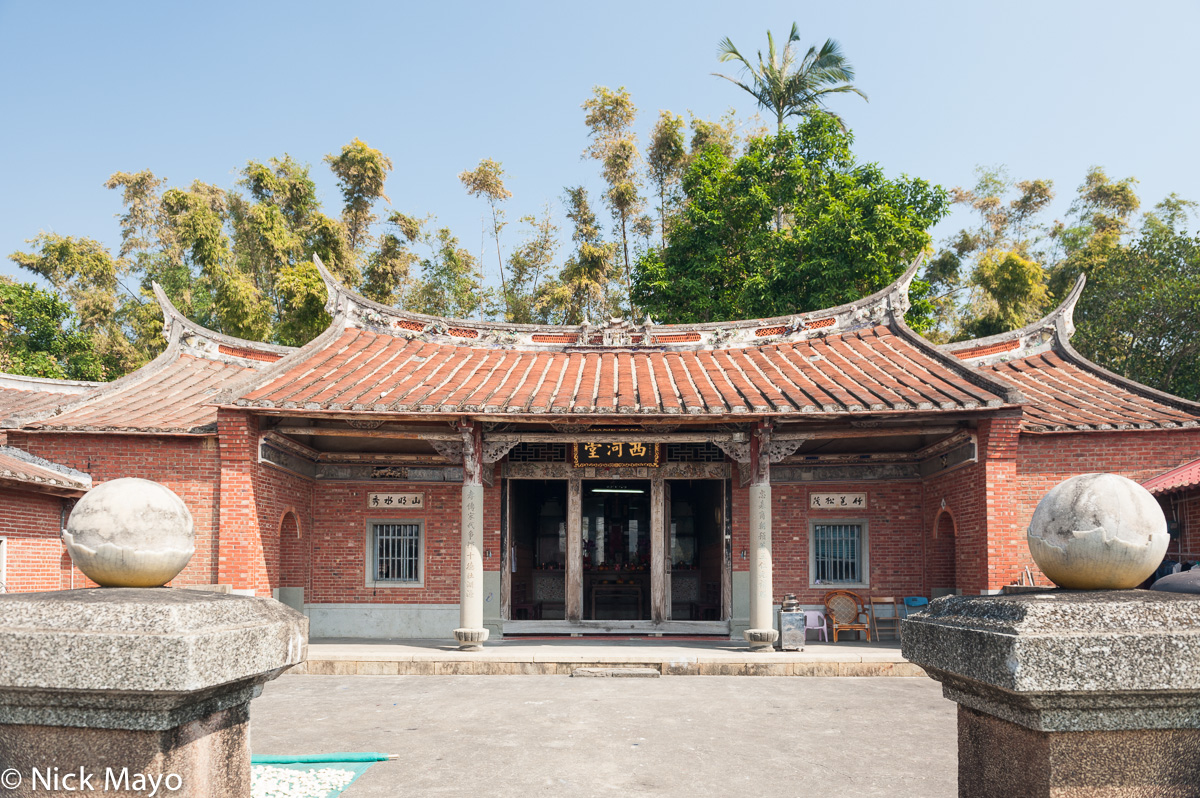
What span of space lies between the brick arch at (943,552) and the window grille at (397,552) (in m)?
7.71

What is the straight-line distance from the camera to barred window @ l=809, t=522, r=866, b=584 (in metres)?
13.4

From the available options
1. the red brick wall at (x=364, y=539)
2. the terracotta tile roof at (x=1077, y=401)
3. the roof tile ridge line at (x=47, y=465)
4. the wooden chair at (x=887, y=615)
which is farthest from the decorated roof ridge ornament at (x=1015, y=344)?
the roof tile ridge line at (x=47, y=465)

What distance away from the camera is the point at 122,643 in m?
2.56

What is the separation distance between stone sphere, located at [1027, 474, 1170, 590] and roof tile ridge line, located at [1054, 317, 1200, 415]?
34.9 feet

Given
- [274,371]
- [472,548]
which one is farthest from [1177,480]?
[274,371]

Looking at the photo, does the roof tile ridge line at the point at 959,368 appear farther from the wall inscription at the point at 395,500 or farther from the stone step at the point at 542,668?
the wall inscription at the point at 395,500

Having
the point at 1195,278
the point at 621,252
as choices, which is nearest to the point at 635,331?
the point at 1195,278

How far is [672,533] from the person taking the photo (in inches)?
656

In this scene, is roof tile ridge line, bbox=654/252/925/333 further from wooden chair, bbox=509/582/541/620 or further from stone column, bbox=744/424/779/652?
wooden chair, bbox=509/582/541/620

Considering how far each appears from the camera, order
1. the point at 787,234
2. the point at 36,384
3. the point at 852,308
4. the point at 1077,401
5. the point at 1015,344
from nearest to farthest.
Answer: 1. the point at 1077,401
2. the point at 852,308
3. the point at 1015,344
4. the point at 36,384
5. the point at 787,234

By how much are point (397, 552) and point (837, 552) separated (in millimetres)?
6778

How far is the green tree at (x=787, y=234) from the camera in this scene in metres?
20.9

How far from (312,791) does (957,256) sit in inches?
1197

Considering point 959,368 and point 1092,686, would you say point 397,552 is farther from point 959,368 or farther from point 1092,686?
point 1092,686
